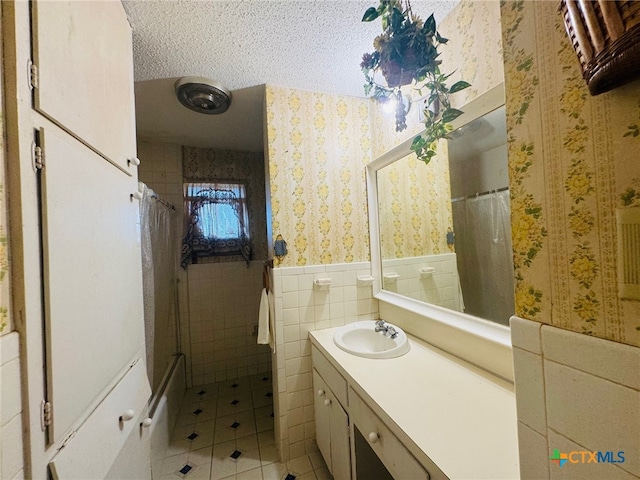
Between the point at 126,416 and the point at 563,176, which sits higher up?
the point at 563,176

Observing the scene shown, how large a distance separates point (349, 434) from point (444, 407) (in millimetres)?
505

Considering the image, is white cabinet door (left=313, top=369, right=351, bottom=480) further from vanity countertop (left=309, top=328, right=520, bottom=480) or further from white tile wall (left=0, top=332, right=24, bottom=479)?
white tile wall (left=0, top=332, right=24, bottom=479)

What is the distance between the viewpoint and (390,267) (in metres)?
1.70

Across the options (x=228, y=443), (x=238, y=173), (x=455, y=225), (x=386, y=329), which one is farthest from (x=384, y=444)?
(x=238, y=173)

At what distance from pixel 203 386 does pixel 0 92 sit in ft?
8.74

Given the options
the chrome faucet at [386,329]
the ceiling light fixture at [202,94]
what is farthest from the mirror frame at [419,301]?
the ceiling light fixture at [202,94]

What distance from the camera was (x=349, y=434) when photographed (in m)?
1.11

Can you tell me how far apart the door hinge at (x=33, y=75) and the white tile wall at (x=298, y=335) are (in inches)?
46.6

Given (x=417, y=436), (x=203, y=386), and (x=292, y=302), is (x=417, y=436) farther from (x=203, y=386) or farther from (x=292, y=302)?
(x=203, y=386)

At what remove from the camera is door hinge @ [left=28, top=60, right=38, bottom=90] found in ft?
1.75

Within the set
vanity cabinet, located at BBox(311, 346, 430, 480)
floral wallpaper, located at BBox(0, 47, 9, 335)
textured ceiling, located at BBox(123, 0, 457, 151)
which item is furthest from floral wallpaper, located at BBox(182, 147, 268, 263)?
floral wallpaper, located at BBox(0, 47, 9, 335)

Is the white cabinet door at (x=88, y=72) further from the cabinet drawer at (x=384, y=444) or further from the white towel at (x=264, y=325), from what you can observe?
the cabinet drawer at (x=384, y=444)

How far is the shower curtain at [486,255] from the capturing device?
100 centimetres

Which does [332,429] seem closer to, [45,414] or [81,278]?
[45,414]
